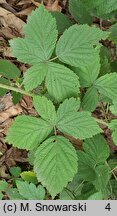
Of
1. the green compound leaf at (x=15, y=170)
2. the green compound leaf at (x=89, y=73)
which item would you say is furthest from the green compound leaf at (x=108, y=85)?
the green compound leaf at (x=15, y=170)

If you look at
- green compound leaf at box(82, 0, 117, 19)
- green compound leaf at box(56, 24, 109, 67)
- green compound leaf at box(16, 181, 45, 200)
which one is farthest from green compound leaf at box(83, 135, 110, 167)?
green compound leaf at box(82, 0, 117, 19)

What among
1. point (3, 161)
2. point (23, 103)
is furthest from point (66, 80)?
point (3, 161)

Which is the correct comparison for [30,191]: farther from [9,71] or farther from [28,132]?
[9,71]

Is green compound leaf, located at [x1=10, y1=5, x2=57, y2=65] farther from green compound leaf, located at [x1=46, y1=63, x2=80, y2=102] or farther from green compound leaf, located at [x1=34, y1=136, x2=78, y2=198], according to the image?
green compound leaf, located at [x1=34, y1=136, x2=78, y2=198]

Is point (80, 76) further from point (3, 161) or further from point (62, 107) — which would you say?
point (3, 161)

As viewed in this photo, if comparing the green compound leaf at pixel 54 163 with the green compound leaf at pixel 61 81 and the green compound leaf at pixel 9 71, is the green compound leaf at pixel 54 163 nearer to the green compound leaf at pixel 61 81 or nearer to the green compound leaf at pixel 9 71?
the green compound leaf at pixel 61 81
